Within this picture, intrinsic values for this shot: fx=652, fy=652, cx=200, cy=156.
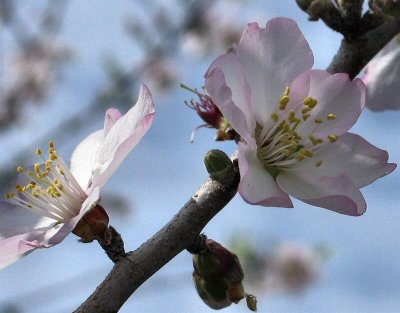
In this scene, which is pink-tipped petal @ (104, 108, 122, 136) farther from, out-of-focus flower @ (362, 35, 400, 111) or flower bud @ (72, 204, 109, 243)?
out-of-focus flower @ (362, 35, 400, 111)

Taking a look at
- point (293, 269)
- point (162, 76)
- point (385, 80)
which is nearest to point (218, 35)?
point (162, 76)

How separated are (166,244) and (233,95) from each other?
10.9 inches

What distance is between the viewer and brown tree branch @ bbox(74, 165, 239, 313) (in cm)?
104

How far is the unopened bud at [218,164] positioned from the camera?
106 cm

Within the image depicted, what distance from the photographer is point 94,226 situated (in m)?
1.14

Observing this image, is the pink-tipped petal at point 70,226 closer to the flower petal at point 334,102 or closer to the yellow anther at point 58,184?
the yellow anther at point 58,184

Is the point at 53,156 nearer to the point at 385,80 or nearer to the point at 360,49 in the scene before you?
the point at 360,49

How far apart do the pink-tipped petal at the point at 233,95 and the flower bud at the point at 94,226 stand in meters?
0.29

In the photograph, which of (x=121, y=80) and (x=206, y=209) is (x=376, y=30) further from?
(x=121, y=80)

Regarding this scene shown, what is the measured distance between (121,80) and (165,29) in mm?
449

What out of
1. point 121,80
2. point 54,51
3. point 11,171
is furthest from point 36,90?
point 11,171

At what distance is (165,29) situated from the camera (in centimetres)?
433

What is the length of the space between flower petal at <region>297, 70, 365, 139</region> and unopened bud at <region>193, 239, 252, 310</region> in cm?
27

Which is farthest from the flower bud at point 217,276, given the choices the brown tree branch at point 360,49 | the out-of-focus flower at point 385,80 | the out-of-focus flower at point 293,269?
the out-of-focus flower at point 293,269
